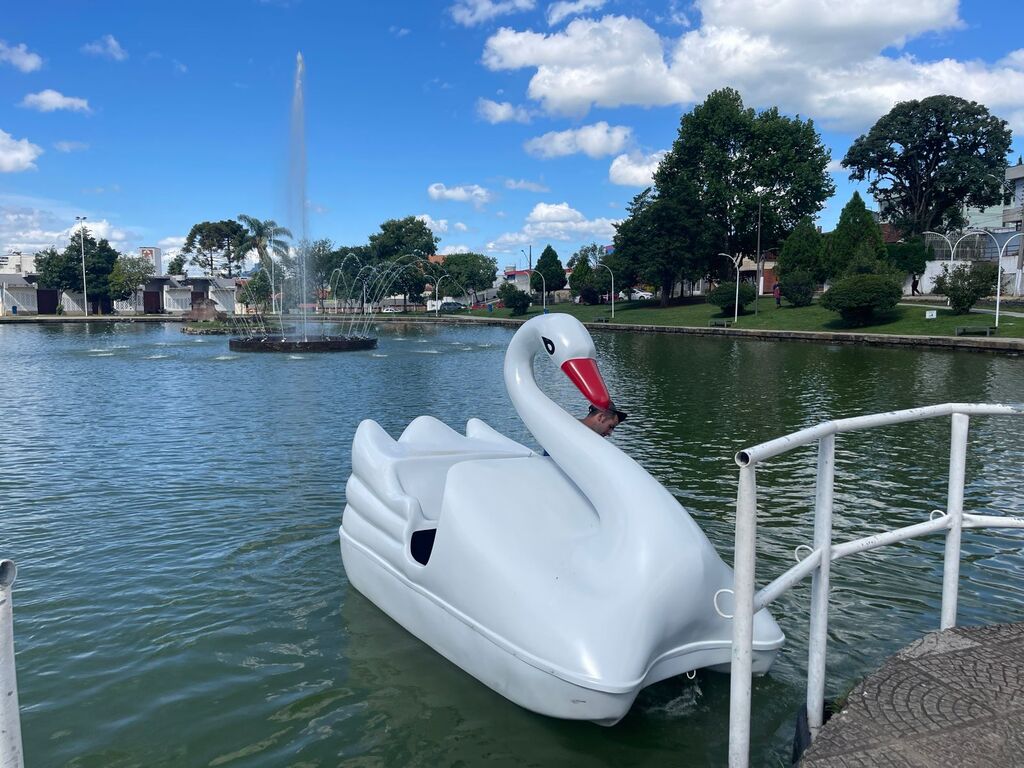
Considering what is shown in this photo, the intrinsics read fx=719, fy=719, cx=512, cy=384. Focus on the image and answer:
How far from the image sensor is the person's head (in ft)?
14.5

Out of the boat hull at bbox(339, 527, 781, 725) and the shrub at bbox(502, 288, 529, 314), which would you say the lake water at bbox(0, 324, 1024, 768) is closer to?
the boat hull at bbox(339, 527, 781, 725)

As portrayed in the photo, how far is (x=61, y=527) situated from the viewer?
772 centimetres

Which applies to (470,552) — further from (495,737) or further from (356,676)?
(356,676)

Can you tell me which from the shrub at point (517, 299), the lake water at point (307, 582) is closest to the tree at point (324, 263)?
the shrub at point (517, 299)

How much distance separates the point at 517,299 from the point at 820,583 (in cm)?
7123

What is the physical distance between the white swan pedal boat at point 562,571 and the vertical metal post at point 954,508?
0.87 metres

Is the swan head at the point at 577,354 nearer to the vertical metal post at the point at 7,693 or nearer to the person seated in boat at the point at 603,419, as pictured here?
the person seated in boat at the point at 603,419

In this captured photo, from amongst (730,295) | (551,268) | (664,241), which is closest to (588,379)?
(730,295)

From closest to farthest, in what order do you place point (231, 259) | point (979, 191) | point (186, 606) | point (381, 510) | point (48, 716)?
point (48, 716)
point (381, 510)
point (186, 606)
point (979, 191)
point (231, 259)

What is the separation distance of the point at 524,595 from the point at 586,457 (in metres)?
0.87

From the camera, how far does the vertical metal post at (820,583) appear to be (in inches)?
115

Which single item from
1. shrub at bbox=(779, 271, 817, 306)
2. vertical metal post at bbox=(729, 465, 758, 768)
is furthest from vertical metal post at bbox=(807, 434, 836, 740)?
shrub at bbox=(779, 271, 817, 306)

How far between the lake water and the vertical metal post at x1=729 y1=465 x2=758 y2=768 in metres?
1.22

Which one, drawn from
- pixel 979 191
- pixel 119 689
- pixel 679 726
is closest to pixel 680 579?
pixel 679 726
